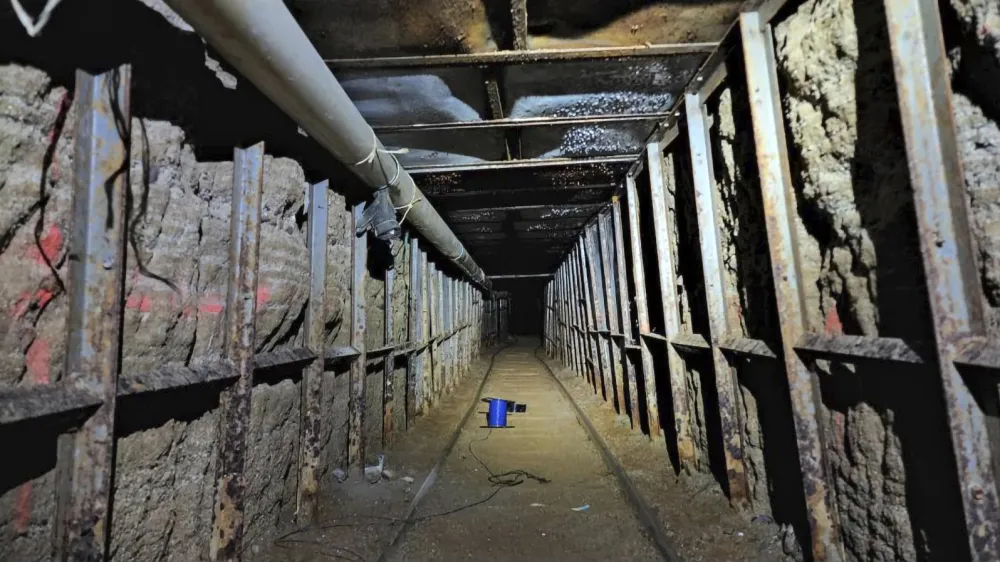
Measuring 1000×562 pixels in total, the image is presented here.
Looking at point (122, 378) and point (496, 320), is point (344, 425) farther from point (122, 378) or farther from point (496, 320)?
point (496, 320)

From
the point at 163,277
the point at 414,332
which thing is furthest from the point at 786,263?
the point at 414,332

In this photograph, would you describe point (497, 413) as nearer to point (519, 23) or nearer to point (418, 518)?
point (418, 518)

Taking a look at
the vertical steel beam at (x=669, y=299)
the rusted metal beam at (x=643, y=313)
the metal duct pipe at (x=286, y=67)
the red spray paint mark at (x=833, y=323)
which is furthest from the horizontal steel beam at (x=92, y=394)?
the rusted metal beam at (x=643, y=313)

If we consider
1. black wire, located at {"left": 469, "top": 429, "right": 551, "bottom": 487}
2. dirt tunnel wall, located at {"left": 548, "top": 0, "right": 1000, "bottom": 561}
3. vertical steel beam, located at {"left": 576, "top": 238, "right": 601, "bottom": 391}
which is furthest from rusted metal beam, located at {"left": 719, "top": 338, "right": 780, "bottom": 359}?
vertical steel beam, located at {"left": 576, "top": 238, "right": 601, "bottom": 391}

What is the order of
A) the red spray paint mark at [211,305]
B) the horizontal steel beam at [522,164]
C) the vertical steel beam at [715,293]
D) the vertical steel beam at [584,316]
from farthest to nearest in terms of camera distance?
the vertical steel beam at [584,316], the horizontal steel beam at [522,164], the vertical steel beam at [715,293], the red spray paint mark at [211,305]

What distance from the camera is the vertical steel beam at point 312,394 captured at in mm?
3193

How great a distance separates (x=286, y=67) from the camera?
81.5 inches

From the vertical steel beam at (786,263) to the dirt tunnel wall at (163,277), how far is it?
108 inches

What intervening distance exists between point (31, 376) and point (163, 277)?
628 millimetres

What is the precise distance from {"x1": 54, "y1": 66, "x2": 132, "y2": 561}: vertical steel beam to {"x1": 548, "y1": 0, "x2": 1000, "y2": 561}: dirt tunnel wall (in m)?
2.77

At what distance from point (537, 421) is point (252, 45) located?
5574 millimetres

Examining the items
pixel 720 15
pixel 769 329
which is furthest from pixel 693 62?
pixel 769 329

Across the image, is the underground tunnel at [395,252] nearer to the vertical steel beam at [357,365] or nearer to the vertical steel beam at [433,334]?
the vertical steel beam at [357,365]

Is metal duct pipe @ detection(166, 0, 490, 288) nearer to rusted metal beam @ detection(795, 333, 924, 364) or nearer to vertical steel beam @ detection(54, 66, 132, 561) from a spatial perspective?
vertical steel beam @ detection(54, 66, 132, 561)
